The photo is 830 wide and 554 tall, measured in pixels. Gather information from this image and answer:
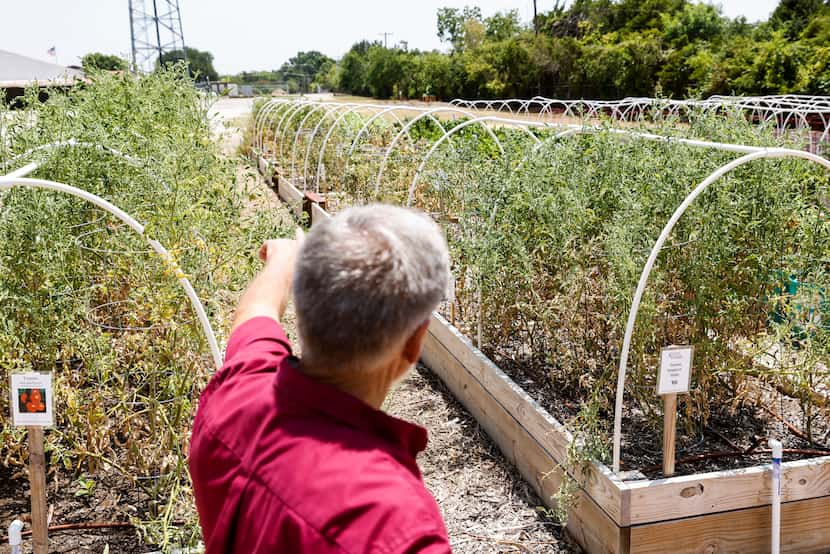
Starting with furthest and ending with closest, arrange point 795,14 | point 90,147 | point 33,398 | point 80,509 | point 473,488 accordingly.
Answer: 1. point 795,14
2. point 473,488
3. point 90,147
4. point 80,509
5. point 33,398

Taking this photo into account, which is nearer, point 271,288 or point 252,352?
point 252,352

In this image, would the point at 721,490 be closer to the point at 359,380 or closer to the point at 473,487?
the point at 473,487

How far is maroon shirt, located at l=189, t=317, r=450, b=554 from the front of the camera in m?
0.97

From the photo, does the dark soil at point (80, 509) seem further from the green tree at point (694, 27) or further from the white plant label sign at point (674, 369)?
the green tree at point (694, 27)

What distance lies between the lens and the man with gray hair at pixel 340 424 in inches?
38.6

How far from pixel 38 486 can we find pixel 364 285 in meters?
1.90

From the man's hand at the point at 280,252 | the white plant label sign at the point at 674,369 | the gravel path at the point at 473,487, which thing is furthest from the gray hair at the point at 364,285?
the gravel path at the point at 473,487

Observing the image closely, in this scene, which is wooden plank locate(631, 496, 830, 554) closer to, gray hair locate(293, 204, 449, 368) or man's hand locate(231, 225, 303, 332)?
man's hand locate(231, 225, 303, 332)

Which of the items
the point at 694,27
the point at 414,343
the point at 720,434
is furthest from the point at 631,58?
the point at 414,343

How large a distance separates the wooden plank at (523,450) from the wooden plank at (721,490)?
0.15 m

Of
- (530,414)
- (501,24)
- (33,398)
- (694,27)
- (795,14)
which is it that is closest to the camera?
(33,398)

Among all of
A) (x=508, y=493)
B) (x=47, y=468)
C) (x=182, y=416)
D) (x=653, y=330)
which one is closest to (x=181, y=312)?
(x=182, y=416)

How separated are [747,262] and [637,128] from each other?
103 cm

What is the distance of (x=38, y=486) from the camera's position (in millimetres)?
2430
